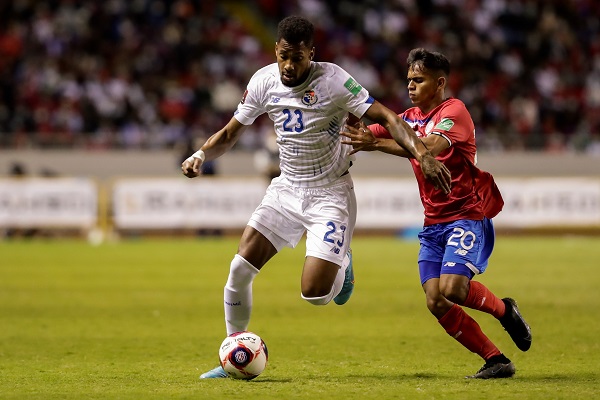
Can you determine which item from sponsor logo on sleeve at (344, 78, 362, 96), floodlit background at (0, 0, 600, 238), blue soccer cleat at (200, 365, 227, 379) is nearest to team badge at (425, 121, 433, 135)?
sponsor logo on sleeve at (344, 78, 362, 96)

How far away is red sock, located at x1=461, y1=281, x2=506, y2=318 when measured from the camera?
708 centimetres

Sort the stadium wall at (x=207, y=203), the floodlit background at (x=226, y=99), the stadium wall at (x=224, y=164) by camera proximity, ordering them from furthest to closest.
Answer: the stadium wall at (x=224, y=164)
the floodlit background at (x=226, y=99)
the stadium wall at (x=207, y=203)

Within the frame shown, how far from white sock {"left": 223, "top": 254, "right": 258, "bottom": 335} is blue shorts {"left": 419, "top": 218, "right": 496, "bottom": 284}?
1.25 m

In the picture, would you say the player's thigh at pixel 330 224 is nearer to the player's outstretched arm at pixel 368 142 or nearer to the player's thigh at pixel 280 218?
the player's thigh at pixel 280 218

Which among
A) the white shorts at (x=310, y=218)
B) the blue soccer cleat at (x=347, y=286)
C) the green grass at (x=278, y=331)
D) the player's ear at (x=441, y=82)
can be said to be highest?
the player's ear at (x=441, y=82)

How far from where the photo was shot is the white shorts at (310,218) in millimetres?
7414

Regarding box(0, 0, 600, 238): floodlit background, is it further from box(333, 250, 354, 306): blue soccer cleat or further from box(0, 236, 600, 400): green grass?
box(333, 250, 354, 306): blue soccer cleat

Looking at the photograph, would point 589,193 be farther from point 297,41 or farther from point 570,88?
point 297,41

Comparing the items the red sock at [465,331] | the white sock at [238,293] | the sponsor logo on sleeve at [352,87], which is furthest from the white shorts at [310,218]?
the red sock at [465,331]


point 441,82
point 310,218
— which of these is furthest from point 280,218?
point 441,82

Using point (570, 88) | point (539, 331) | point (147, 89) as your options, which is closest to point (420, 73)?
point (539, 331)

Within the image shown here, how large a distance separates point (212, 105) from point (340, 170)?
1687 cm

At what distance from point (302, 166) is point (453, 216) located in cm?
118

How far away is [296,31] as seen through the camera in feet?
23.0
